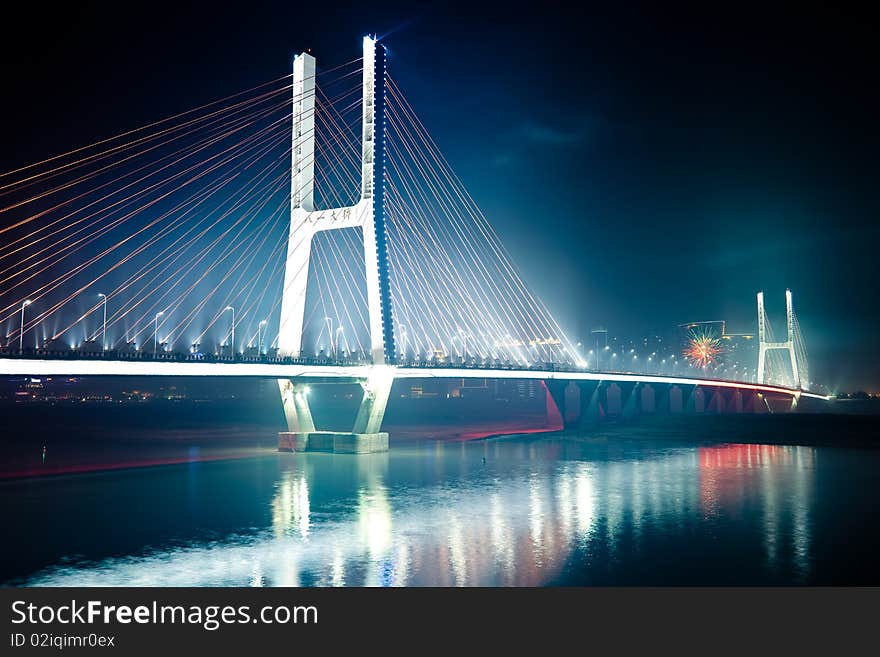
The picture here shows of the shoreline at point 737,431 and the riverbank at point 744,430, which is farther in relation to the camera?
the riverbank at point 744,430

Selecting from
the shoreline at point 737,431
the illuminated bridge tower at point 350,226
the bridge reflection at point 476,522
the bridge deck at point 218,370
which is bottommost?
the shoreline at point 737,431

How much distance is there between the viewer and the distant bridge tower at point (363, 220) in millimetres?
34062

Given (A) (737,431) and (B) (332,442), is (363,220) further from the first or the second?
(A) (737,431)

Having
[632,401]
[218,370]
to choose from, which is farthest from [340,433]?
[632,401]

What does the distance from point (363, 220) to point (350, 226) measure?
0.91 metres

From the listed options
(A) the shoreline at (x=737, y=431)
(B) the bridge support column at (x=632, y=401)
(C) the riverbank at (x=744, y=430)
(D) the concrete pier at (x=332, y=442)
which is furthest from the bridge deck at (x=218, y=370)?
(B) the bridge support column at (x=632, y=401)

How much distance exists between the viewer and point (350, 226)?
114ft

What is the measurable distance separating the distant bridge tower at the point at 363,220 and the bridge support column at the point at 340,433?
1841 mm

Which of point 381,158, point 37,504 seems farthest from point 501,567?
point 381,158

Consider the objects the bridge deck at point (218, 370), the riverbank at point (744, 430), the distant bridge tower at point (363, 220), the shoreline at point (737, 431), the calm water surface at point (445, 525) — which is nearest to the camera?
the calm water surface at point (445, 525)

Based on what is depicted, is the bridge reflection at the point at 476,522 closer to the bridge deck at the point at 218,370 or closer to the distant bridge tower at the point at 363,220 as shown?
the bridge deck at the point at 218,370

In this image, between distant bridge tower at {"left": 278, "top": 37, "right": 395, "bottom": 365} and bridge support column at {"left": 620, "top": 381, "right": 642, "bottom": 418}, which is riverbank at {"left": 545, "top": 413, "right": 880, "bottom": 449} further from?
distant bridge tower at {"left": 278, "top": 37, "right": 395, "bottom": 365}
